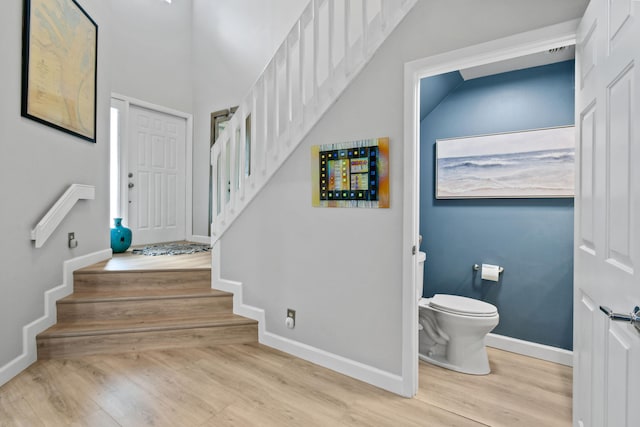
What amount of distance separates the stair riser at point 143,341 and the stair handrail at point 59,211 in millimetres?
716

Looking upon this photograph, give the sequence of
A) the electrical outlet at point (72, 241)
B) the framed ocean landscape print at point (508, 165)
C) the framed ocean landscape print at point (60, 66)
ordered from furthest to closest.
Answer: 1. the electrical outlet at point (72, 241)
2. the framed ocean landscape print at point (508, 165)
3. the framed ocean landscape print at point (60, 66)

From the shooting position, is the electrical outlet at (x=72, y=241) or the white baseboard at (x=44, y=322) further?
the electrical outlet at (x=72, y=241)

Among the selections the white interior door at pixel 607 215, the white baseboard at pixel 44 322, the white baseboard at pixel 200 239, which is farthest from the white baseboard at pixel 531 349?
the white baseboard at pixel 200 239

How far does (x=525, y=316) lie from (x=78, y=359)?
3355 millimetres

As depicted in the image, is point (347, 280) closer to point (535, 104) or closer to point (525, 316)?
point (525, 316)

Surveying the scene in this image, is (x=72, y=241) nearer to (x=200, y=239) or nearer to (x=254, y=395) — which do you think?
(x=200, y=239)

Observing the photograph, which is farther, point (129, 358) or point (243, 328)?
point (243, 328)

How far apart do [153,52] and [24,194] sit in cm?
282

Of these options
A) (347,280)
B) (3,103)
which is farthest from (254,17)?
(347,280)

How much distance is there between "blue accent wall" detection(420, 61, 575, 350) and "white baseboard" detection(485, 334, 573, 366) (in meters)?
0.04

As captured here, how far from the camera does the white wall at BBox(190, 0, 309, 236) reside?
3844 mm

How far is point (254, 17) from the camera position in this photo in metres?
3.98

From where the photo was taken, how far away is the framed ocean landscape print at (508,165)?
95.8 inches

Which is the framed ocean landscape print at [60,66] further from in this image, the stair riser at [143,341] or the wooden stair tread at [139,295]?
the stair riser at [143,341]
